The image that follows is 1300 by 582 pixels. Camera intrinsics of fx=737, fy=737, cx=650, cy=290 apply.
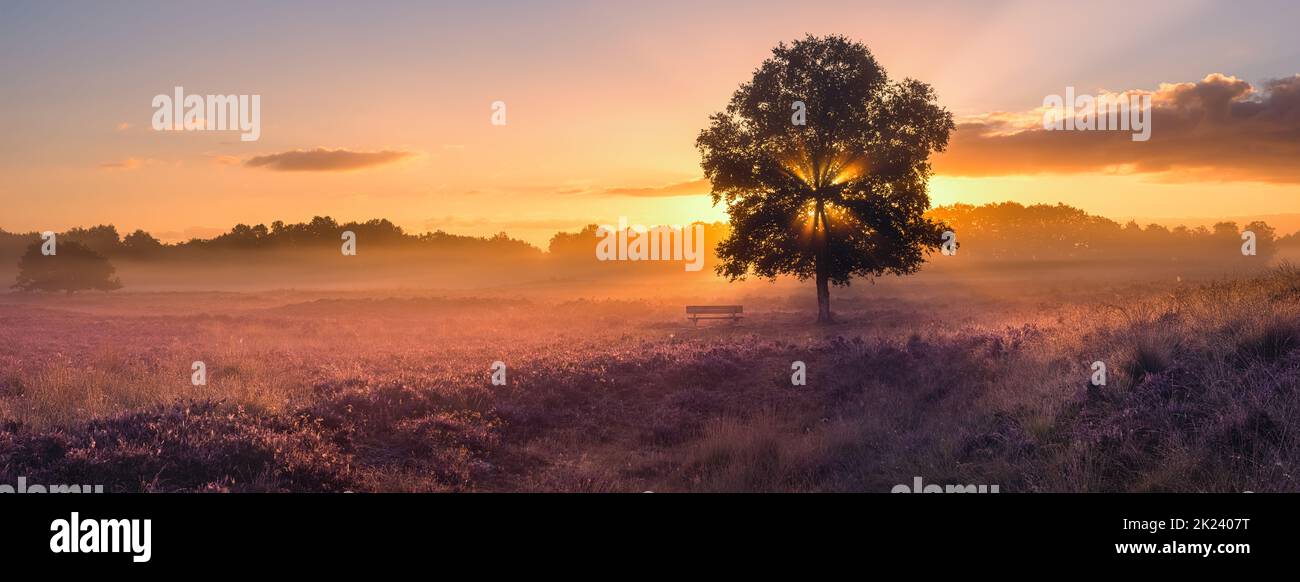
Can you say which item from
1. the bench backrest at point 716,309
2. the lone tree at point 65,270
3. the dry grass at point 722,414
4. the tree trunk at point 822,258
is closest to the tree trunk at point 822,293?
the tree trunk at point 822,258

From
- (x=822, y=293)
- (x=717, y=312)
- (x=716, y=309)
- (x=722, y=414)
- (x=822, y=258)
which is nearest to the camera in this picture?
(x=722, y=414)

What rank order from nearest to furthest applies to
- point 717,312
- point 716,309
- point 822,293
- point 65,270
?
1. point 822,293
2. point 716,309
3. point 717,312
4. point 65,270

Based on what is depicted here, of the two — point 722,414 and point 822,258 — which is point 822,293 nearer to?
point 822,258

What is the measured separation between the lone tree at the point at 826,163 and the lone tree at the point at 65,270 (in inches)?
3002

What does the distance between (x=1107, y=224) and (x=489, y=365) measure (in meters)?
200

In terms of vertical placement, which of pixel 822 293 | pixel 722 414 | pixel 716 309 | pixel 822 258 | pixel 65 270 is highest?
pixel 65 270

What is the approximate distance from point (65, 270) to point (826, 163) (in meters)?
81.5

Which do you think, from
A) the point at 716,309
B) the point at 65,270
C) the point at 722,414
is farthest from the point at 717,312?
the point at 65,270

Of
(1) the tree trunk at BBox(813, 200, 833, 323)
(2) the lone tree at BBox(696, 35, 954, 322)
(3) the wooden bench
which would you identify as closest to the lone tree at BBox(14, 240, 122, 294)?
(3) the wooden bench

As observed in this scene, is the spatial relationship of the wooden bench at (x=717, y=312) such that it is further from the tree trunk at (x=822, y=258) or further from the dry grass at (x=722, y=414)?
the dry grass at (x=722, y=414)

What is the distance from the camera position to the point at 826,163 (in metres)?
34.1

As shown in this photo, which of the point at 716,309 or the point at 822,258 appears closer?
the point at 822,258

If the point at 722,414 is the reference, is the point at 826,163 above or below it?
above
